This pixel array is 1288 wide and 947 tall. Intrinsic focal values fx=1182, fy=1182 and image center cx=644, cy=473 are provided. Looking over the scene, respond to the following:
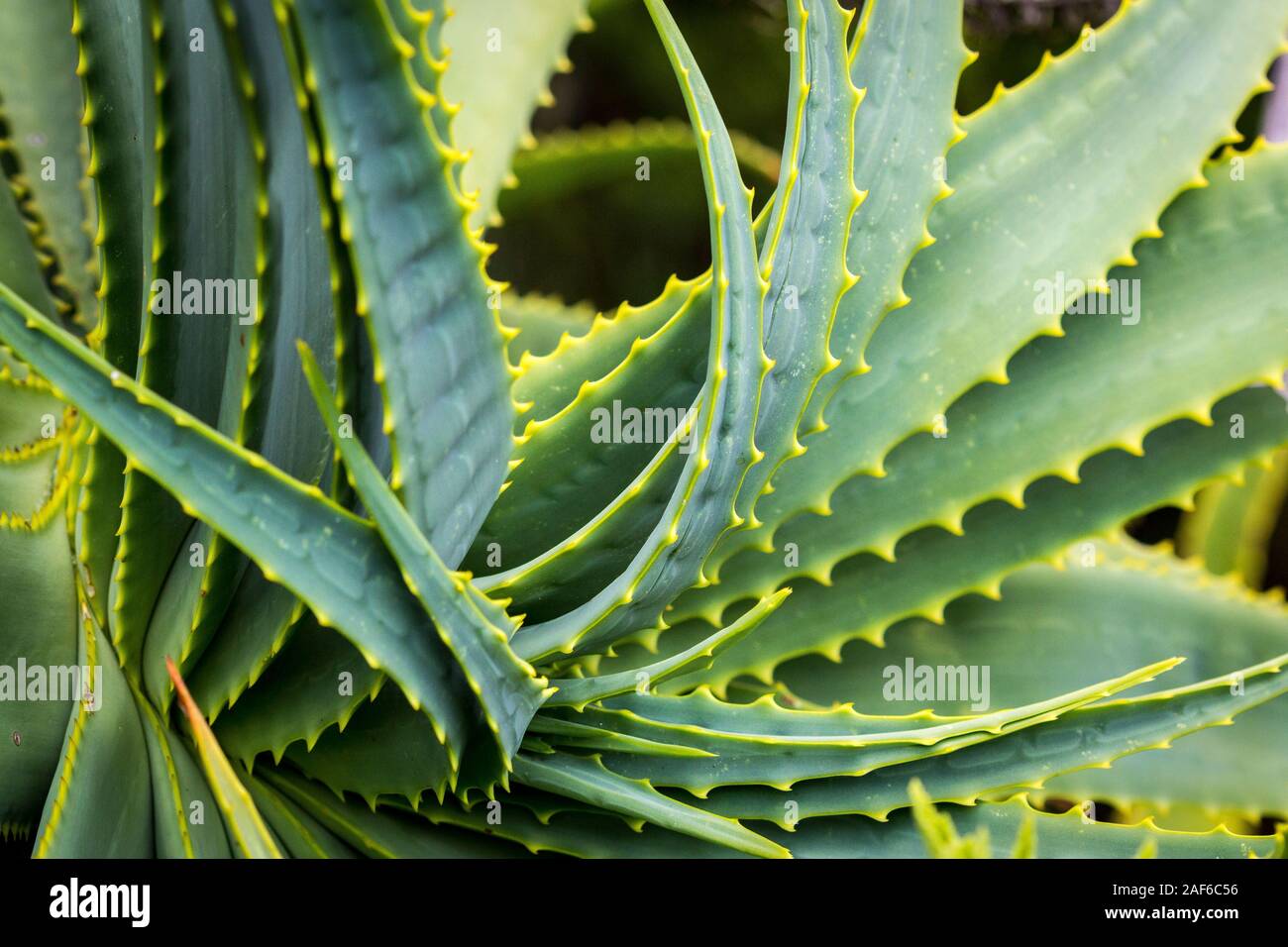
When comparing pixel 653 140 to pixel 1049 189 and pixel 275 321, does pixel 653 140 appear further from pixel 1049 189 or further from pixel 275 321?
pixel 275 321

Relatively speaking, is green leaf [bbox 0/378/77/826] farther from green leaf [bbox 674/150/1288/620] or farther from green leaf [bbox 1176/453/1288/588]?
green leaf [bbox 1176/453/1288/588]

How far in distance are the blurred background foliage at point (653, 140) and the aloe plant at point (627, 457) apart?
0.62ft

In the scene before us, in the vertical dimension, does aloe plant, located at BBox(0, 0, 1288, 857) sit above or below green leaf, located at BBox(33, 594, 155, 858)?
above

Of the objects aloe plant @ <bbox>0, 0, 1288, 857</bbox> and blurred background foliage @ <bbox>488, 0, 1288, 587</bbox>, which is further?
blurred background foliage @ <bbox>488, 0, 1288, 587</bbox>

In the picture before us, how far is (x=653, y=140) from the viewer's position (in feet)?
3.32

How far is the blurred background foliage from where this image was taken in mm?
1045

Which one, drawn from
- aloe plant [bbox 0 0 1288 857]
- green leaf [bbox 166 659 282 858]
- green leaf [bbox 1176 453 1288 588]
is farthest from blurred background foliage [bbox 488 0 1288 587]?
green leaf [bbox 166 659 282 858]

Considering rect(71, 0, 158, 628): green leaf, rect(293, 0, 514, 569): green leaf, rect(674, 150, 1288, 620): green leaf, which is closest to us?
rect(293, 0, 514, 569): green leaf

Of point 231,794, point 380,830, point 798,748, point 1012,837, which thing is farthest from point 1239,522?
point 231,794

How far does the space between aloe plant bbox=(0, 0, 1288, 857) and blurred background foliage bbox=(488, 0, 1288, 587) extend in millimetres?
189
